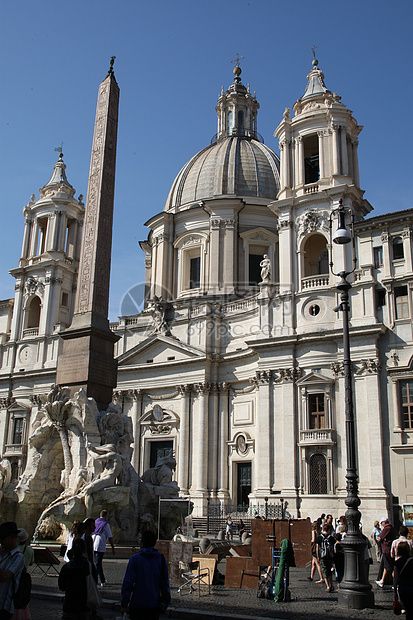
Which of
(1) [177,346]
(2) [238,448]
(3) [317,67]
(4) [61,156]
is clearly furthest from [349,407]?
(4) [61,156]

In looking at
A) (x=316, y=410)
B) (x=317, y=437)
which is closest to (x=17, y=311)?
(x=316, y=410)

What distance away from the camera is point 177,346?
3794cm

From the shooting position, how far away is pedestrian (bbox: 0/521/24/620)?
5.52 m

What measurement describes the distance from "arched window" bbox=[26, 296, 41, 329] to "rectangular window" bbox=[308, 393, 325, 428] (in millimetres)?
24096

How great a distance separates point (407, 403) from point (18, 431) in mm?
26800

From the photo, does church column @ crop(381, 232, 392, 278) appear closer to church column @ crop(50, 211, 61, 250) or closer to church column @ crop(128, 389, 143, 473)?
church column @ crop(128, 389, 143, 473)

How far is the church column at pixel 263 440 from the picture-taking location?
3098 centimetres

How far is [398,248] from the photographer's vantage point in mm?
30688

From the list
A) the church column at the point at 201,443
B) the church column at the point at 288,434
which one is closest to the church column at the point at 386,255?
the church column at the point at 288,434

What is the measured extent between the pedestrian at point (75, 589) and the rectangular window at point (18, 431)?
37082mm

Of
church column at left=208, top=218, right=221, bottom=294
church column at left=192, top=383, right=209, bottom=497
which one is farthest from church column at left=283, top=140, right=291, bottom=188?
church column at left=192, top=383, right=209, bottom=497

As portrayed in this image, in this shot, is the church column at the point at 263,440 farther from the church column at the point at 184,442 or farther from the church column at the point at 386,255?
the church column at the point at 386,255

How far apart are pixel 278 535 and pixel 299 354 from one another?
731 inches

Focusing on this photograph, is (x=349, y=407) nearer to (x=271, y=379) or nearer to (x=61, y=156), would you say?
(x=271, y=379)
